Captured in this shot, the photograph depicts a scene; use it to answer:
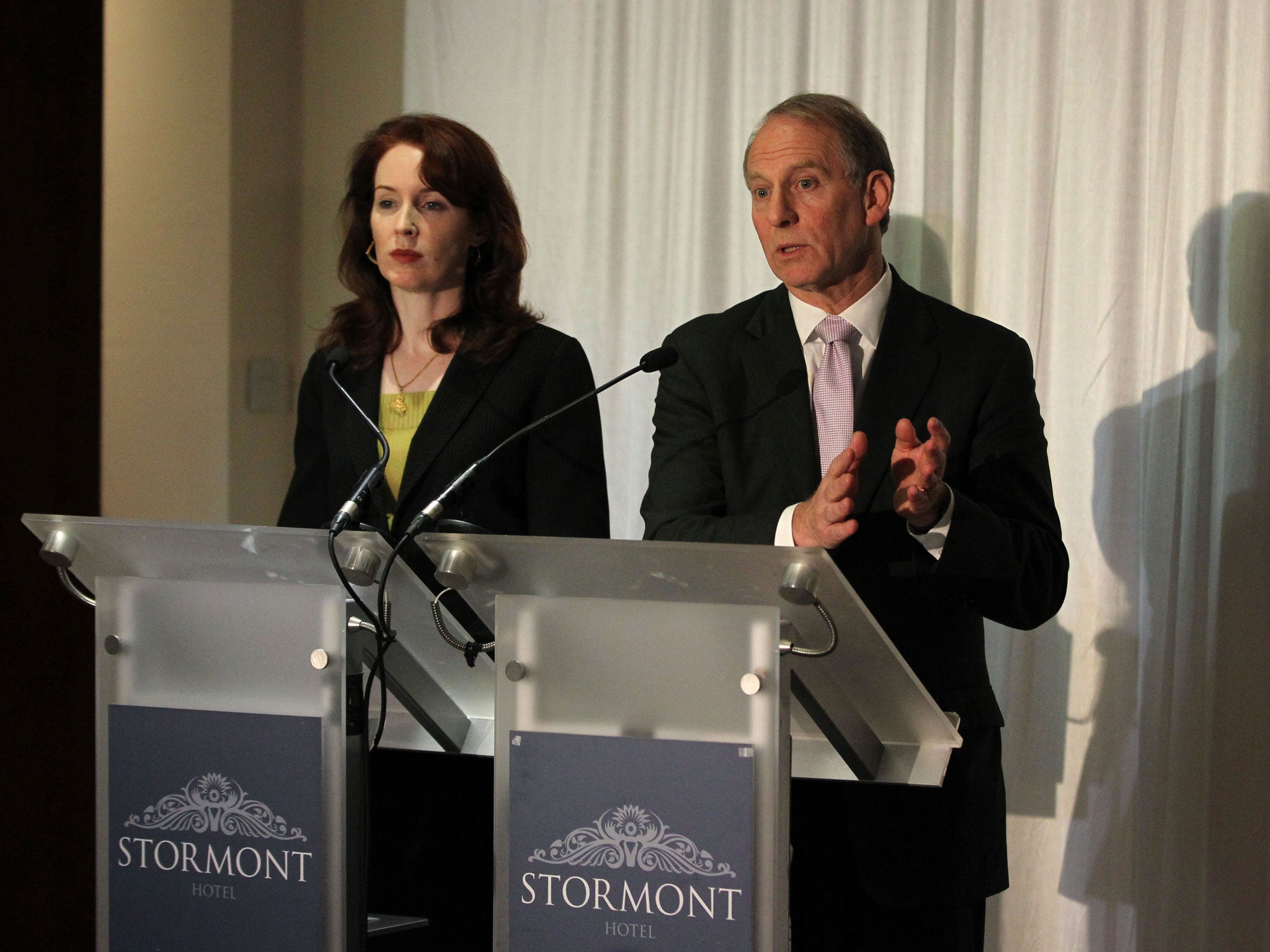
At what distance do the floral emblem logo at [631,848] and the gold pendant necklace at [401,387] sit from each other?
3.49 feet

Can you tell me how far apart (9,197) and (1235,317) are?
107 inches

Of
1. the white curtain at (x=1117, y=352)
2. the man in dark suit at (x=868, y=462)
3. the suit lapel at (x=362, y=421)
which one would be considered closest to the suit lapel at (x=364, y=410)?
the suit lapel at (x=362, y=421)

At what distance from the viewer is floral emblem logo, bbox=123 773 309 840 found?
56.9 inches

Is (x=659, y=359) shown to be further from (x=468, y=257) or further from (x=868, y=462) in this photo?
(x=468, y=257)

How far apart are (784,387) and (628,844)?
0.91 m

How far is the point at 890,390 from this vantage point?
1.99 m

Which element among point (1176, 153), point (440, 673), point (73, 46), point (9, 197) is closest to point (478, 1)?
point (73, 46)

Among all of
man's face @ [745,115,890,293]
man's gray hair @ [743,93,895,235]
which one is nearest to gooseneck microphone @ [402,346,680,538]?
man's face @ [745,115,890,293]

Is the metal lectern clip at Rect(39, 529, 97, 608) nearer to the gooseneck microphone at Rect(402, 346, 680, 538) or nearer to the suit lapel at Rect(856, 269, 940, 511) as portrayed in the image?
the gooseneck microphone at Rect(402, 346, 680, 538)

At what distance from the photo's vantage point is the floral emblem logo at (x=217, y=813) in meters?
1.45

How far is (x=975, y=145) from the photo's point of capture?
2.85m

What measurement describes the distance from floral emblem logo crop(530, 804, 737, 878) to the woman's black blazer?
0.85 metres

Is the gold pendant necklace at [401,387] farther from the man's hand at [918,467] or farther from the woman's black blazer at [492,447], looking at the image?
the man's hand at [918,467]

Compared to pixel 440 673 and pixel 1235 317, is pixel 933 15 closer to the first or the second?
pixel 1235 317
